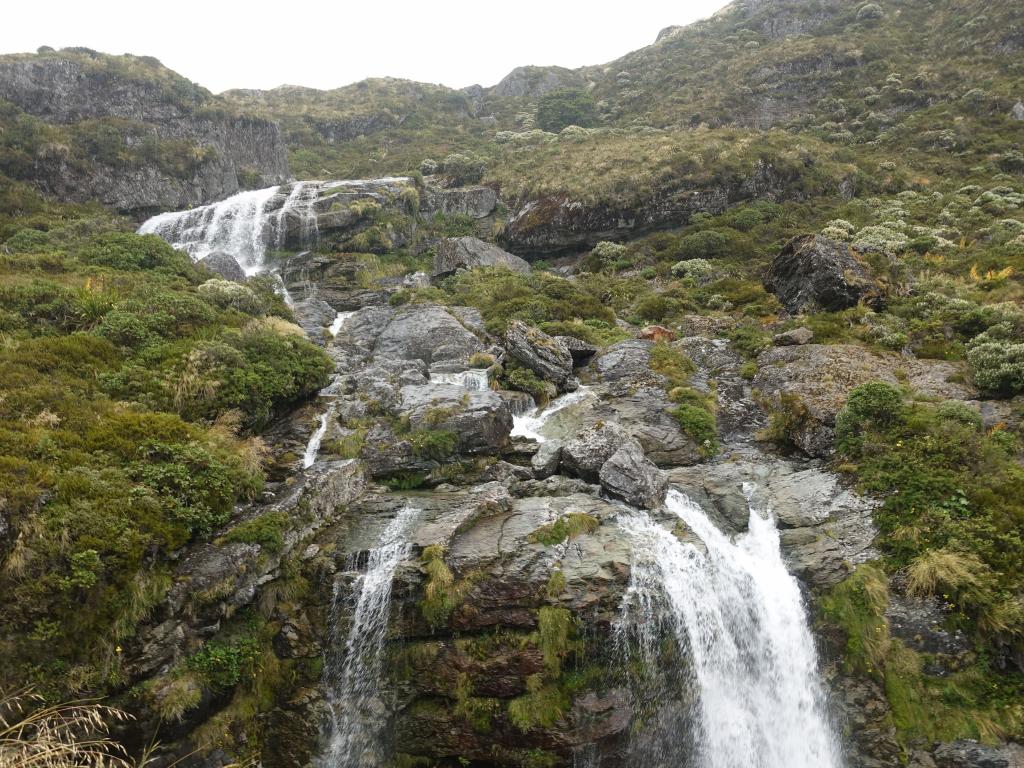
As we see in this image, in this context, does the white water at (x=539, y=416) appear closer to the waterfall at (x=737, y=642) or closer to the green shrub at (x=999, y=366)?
the waterfall at (x=737, y=642)

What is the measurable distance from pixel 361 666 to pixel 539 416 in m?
9.18

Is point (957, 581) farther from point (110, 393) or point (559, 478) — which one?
point (110, 393)

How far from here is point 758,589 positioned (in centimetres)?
1034

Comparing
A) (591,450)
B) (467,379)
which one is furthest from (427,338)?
(591,450)

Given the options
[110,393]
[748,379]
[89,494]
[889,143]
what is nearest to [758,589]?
[748,379]

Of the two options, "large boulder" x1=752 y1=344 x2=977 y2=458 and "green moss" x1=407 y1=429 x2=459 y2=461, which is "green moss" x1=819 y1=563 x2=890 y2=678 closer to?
"large boulder" x1=752 y1=344 x2=977 y2=458

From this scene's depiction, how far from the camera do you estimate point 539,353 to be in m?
19.0

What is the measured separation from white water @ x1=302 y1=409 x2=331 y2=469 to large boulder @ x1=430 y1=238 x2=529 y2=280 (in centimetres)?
1716

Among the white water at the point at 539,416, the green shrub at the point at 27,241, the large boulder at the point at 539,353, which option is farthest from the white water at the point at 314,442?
the green shrub at the point at 27,241

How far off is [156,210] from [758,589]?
3688 centimetres

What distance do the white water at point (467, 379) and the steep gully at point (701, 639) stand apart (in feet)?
22.6

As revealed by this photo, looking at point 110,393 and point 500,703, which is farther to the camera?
point 110,393

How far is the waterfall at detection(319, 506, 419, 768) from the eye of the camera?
28.8 ft

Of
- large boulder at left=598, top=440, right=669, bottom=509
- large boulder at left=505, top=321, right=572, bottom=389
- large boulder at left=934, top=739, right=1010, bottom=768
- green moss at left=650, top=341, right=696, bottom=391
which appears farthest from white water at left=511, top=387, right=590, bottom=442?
large boulder at left=934, top=739, right=1010, bottom=768
